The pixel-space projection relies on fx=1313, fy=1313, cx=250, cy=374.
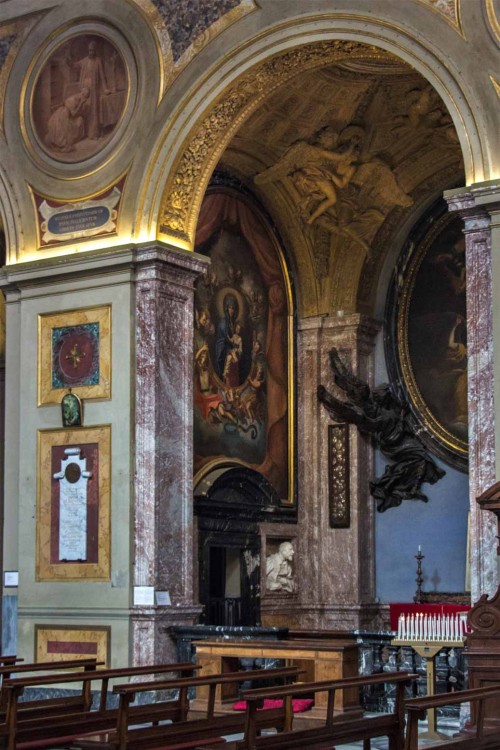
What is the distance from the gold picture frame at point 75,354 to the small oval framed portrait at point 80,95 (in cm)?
193

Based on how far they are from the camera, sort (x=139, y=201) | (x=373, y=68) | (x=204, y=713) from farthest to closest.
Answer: (x=373, y=68)
(x=139, y=201)
(x=204, y=713)

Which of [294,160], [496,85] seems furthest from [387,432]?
[496,85]

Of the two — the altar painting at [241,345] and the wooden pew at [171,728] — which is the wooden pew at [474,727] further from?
the altar painting at [241,345]

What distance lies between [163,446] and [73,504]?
132cm

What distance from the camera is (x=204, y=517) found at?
16688 millimetres

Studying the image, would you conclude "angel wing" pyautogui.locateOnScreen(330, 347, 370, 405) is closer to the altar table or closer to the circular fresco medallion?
the circular fresco medallion

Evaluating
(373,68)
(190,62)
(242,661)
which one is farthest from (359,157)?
(242,661)

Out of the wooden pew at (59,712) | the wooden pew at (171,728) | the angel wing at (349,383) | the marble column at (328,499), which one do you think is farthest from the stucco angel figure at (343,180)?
the wooden pew at (171,728)

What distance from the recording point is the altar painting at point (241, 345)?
57.4ft

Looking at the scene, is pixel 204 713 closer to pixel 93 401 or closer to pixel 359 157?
pixel 93 401

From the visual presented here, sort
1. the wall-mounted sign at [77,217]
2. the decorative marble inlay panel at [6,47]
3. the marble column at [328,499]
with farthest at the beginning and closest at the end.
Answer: the marble column at [328,499] → the decorative marble inlay panel at [6,47] → the wall-mounted sign at [77,217]

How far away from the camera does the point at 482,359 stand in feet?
41.5

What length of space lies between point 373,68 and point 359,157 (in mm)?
1862

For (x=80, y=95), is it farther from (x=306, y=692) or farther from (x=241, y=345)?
(x=306, y=692)
